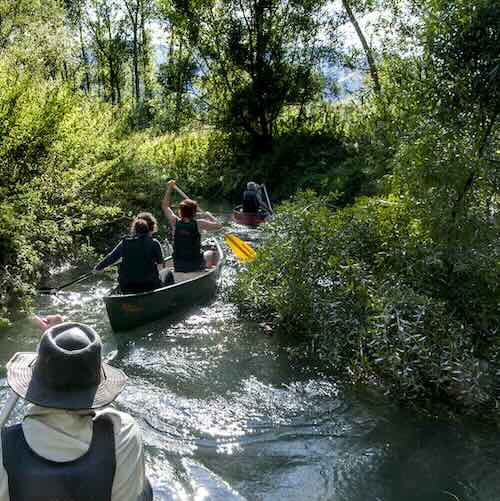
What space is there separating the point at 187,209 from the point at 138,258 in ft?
4.88

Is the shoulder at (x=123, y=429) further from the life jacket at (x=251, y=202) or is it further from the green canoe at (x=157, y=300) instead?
the life jacket at (x=251, y=202)

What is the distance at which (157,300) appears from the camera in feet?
25.9

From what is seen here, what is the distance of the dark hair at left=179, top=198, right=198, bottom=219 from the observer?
8758 mm

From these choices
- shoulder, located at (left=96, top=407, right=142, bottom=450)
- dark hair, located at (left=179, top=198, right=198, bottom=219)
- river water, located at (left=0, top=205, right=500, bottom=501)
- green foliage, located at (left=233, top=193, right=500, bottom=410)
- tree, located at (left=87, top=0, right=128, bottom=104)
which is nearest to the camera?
shoulder, located at (left=96, top=407, right=142, bottom=450)

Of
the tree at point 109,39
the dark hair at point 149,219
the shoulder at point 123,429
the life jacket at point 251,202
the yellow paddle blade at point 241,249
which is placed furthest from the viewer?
the tree at point 109,39

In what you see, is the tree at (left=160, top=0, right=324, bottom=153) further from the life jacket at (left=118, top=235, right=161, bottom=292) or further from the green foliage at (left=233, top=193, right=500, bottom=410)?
the life jacket at (left=118, top=235, right=161, bottom=292)

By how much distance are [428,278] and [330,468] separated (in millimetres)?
2413

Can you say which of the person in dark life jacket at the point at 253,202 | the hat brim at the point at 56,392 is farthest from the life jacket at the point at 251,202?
the hat brim at the point at 56,392

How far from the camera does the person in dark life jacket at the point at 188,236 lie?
8875 mm

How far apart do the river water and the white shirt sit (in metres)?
2.47

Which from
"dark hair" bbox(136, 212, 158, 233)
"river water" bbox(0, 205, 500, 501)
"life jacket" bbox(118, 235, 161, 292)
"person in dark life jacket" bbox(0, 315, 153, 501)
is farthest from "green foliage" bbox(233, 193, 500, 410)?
"person in dark life jacket" bbox(0, 315, 153, 501)

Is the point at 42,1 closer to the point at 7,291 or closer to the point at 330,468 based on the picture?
the point at 7,291

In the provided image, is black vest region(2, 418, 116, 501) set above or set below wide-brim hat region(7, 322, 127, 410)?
below

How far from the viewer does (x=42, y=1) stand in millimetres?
19906
